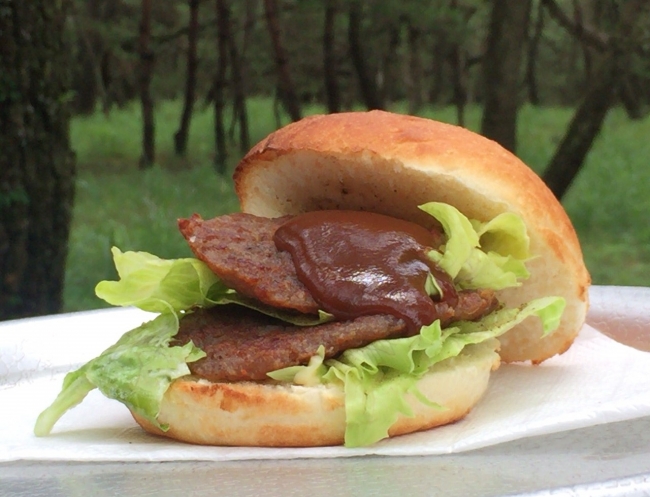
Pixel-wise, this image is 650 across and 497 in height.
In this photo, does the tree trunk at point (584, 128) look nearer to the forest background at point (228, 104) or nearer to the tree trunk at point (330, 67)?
the forest background at point (228, 104)

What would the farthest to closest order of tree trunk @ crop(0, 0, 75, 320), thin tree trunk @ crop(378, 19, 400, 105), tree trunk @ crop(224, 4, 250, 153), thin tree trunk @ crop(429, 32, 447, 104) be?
1. thin tree trunk @ crop(429, 32, 447, 104)
2. thin tree trunk @ crop(378, 19, 400, 105)
3. tree trunk @ crop(224, 4, 250, 153)
4. tree trunk @ crop(0, 0, 75, 320)

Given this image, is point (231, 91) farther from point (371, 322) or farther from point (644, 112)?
point (371, 322)

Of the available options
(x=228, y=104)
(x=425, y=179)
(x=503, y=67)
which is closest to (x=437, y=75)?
(x=228, y=104)

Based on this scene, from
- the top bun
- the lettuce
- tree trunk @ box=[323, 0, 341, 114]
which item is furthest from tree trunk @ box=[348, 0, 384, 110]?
the lettuce

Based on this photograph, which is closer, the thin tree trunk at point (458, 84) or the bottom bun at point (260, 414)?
the bottom bun at point (260, 414)

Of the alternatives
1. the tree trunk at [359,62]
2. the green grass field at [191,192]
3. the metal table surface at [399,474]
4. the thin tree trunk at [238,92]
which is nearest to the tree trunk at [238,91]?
the thin tree trunk at [238,92]

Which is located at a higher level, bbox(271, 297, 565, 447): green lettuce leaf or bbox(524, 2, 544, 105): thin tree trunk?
bbox(271, 297, 565, 447): green lettuce leaf

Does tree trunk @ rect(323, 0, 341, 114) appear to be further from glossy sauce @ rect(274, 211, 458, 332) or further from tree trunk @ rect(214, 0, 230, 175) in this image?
glossy sauce @ rect(274, 211, 458, 332)
